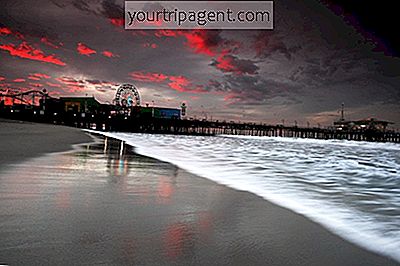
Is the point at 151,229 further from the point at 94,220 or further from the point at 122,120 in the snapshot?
the point at 122,120

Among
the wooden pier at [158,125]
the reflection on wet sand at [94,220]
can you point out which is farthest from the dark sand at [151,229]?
the wooden pier at [158,125]

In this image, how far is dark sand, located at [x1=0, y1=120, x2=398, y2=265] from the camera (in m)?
1.92

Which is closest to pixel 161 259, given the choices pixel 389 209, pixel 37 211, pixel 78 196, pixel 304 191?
pixel 37 211

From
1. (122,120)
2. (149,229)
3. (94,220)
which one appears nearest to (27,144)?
(94,220)

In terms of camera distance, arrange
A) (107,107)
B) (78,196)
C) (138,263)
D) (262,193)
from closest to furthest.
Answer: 1. (138,263)
2. (78,196)
3. (262,193)
4. (107,107)

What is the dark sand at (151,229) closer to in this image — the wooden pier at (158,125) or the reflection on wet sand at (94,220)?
the reflection on wet sand at (94,220)

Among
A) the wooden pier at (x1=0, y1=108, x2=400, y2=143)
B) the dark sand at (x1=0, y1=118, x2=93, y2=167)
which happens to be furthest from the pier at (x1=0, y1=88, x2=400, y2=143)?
the dark sand at (x1=0, y1=118, x2=93, y2=167)

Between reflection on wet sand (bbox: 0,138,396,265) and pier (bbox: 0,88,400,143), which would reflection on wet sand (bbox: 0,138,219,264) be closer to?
reflection on wet sand (bbox: 0,138,396,265)

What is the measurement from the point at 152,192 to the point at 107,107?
112m

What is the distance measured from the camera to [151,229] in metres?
2.46

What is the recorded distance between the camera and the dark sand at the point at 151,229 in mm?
1915

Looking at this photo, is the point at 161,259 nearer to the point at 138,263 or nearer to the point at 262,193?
the point at 138,263

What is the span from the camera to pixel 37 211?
2.76 meters

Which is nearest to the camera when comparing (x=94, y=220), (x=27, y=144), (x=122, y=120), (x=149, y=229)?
(x=149, y=229)
